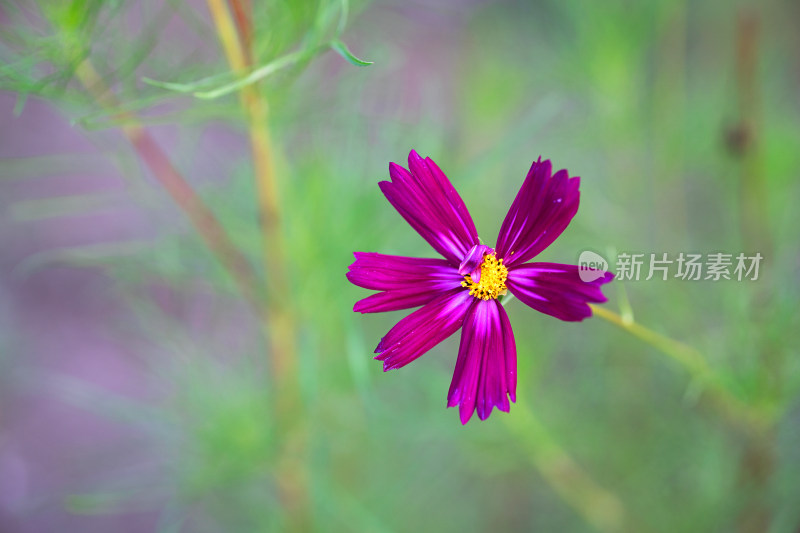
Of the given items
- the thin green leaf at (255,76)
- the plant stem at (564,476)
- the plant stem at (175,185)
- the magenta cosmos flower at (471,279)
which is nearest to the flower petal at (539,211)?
the magenta cosmos flower at (471,279)

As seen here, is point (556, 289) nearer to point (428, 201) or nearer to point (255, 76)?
point (428, 201)

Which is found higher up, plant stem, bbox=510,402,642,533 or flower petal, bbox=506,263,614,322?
flower petal, bbox=506,263,614,322

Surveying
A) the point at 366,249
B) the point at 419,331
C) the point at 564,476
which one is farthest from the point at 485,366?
the point at 564,476

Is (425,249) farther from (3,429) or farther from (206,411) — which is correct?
(3,429)

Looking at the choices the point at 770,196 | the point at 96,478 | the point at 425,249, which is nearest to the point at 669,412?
the point at 770,196

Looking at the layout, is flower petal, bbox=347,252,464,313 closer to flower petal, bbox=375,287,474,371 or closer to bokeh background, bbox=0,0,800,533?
flower petal, bbox=375,287,474,371

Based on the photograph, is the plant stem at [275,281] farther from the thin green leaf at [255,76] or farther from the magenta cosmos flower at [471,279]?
the magenta cosmos flower at [471,279]

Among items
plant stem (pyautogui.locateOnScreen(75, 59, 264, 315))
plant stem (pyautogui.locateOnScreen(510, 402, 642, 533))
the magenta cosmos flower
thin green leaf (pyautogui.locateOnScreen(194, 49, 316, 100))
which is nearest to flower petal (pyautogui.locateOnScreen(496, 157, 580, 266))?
the magenta cosmos flower
